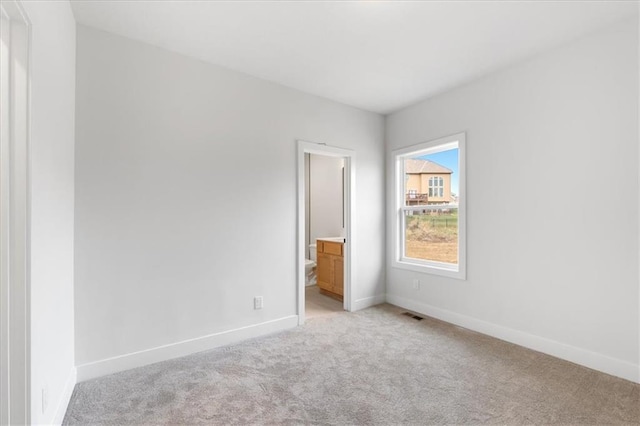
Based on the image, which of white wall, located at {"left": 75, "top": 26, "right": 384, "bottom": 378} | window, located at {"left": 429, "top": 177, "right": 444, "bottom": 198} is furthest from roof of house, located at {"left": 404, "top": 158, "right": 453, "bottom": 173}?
white wall, located at {"left": 75, "top": 26, "right": 384, "bottom": 378}

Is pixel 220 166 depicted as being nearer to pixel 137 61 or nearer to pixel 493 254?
pixel 137 61

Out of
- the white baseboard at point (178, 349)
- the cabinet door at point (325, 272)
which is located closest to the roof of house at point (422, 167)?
the cabinet door at point (325, 272)

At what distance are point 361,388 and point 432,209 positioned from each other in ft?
7.64

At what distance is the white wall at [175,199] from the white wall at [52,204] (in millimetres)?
167

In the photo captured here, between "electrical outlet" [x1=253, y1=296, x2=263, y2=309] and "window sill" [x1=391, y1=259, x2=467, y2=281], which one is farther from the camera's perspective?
"window sill" [x1=391, y1=259, x2=467, y2=281]

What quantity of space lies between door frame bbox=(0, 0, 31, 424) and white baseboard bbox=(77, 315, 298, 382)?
1.07 metres

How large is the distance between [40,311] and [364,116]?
367 centimetres

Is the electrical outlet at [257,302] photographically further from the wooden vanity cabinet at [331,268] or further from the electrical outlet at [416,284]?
the electrical outlet at [416,284]

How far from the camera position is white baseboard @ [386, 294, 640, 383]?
2.27 metres

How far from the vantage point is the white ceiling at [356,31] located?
82.6 inches

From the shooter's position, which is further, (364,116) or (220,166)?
(364,116)

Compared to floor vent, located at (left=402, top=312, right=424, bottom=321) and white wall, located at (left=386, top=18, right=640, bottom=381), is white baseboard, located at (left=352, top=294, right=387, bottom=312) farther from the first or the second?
white wall, located at (left=386, top=18, right=640, bottom=381)

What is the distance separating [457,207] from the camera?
11.4 feet

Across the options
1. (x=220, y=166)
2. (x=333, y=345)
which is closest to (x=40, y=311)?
(x=220, y=166)
